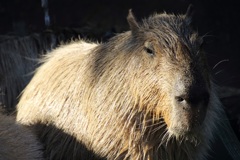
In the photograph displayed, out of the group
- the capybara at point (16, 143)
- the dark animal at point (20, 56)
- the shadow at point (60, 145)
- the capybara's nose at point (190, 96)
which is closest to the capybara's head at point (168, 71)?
the capybara's nose at point (190, 96)

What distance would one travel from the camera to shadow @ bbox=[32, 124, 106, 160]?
409 centimetres

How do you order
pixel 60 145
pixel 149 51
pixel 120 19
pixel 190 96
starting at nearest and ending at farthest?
pixel 190 96
pixel 149 51
pixel 60 145
pixel 120 19

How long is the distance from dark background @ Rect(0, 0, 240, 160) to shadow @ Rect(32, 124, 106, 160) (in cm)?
238

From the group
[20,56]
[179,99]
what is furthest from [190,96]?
[20,56]

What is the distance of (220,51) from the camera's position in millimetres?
6695

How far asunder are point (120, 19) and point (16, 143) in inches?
145

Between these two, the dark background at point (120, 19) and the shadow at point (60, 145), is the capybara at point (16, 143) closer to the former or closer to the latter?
the shadow at point (60, 145)

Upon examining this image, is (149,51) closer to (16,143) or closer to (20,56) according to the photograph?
(16,143)

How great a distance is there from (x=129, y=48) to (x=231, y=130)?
224cm

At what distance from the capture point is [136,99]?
3746mm

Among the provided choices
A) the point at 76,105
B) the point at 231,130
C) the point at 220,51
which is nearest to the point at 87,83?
the point at 76,105

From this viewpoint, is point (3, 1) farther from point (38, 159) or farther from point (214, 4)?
point (38, 159)

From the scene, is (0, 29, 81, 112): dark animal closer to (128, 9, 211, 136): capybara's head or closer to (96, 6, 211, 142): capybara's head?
(96, 6, 211, 142): capybara's head

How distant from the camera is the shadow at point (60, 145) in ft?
13.4
